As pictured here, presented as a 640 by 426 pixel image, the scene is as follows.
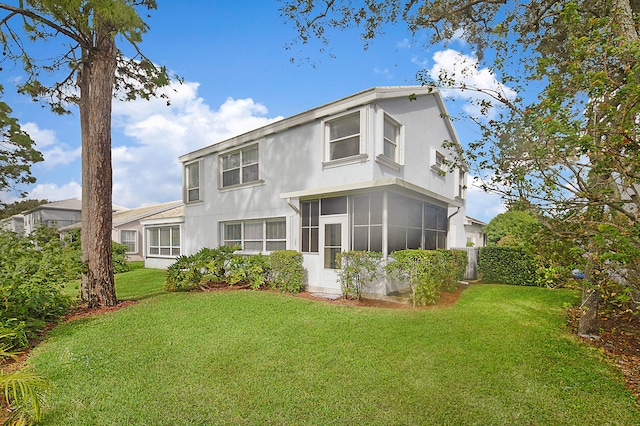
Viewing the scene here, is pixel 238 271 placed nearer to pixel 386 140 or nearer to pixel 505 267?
pixel 386 140

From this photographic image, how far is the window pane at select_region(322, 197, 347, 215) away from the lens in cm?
994

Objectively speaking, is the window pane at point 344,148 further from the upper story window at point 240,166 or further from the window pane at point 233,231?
the window pane at point 233,231

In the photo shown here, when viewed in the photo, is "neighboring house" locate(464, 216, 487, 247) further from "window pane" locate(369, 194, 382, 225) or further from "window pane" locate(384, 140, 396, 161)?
"window pane" locate(369, 194, 382, 225)

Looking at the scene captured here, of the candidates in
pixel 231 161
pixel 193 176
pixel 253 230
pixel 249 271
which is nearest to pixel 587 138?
pixel 249 271

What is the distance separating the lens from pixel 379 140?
31.0 feet

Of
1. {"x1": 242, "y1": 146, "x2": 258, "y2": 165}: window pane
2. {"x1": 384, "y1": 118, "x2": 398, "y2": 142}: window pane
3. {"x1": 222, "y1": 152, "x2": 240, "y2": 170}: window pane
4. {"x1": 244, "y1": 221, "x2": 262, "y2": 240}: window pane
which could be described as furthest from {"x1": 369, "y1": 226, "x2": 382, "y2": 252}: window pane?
{"x1": 222, "y1": 152, "x2": 240, "y2": 170}: window pane

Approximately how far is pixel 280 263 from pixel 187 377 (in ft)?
19.6

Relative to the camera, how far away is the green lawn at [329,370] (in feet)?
11.6

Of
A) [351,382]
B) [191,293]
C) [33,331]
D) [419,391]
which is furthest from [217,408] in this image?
[191,293]

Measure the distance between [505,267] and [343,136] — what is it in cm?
789

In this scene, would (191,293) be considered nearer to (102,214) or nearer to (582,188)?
(102,214)

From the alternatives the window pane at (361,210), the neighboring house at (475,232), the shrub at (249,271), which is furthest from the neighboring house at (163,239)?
the neighboring house at (475,232)

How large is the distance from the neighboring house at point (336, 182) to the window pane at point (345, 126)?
3cm

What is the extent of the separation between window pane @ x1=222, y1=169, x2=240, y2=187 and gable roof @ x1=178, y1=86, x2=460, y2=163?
3.54ft
